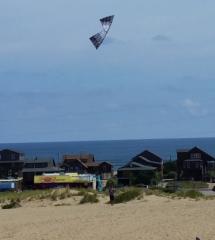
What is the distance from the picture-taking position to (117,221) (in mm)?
23781

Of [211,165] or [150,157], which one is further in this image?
[150,157]

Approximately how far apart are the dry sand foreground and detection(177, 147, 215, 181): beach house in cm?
5265

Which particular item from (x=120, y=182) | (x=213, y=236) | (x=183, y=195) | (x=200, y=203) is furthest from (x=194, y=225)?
(x=120, y=182)

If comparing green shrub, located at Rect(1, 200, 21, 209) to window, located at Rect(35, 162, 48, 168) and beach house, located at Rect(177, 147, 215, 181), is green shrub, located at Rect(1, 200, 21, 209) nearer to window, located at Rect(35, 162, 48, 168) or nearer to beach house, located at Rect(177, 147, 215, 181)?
beach house, located at Rect(177, 147, 215, 181)

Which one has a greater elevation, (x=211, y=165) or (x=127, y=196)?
(x=211, y=165)

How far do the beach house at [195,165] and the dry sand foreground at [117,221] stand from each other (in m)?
52.6

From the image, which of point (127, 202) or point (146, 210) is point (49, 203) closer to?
point (127, 202)

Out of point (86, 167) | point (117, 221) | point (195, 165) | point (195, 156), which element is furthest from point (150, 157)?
point (117, 221)

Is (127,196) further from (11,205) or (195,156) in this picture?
(195,156)

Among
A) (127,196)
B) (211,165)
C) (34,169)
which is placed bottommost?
(127,196)

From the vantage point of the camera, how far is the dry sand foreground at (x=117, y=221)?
20.3 meters

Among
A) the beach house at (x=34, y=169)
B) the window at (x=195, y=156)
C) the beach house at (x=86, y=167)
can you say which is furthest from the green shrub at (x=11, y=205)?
the beach house at (x=86, y=167)

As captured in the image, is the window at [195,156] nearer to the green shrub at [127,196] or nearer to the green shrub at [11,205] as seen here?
the green shrub at [11,205]

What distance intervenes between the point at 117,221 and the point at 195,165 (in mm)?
62386
